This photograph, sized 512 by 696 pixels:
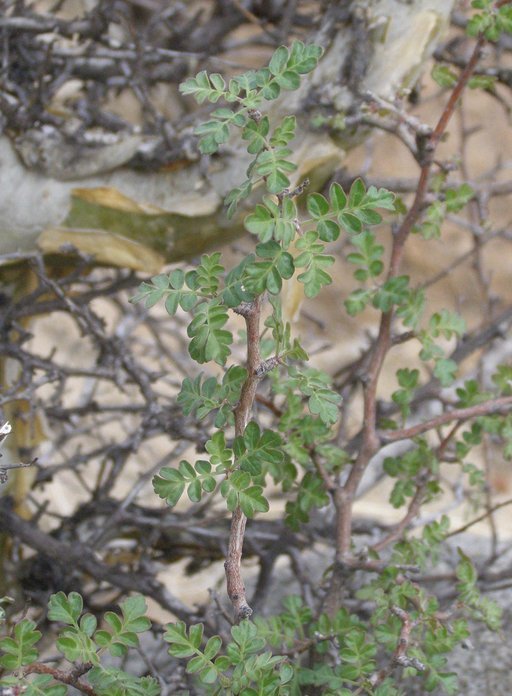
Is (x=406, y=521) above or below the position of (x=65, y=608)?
above

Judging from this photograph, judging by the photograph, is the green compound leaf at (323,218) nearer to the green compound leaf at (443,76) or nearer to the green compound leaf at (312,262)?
the green compound leaf at (312,262)

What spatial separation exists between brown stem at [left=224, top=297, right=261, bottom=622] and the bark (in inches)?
26.6

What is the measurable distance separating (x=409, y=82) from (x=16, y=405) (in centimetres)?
99

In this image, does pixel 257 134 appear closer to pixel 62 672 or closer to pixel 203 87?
pixel 203 87

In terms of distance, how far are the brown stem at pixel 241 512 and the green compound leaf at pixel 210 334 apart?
0.09 ft

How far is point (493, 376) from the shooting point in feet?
4.68

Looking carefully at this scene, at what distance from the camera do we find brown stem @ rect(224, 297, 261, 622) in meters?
0.99

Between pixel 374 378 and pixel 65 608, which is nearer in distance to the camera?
pixel 65 608

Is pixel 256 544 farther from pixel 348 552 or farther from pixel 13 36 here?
pixel 13 36

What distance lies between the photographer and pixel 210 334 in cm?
97

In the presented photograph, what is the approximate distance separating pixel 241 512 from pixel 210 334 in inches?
8.1

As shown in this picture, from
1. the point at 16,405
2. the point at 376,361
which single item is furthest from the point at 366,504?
the point at 376,361

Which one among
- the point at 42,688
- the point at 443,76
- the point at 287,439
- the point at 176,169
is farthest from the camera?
the point at 176,169

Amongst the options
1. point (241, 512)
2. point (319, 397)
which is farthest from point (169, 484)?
point (319, 397)
